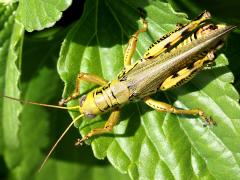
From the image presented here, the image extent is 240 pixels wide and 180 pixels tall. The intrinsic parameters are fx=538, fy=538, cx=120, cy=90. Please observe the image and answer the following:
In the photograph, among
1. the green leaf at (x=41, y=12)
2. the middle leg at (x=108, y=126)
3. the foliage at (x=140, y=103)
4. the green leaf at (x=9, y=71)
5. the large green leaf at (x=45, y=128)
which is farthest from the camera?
the large green leaf at (x=45, y=128)

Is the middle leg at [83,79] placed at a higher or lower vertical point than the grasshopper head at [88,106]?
higher

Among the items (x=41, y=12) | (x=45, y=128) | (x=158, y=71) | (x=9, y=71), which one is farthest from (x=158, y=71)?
(x=45, y=128)

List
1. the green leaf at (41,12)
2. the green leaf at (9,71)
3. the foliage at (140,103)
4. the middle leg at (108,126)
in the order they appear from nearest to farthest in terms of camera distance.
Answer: the green leaf at (41,12) → the foliage at (140,103) → the middle leg at (108,126) → the green leaf at (9,71)

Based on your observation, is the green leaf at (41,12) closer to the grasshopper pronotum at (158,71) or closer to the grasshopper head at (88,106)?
the grasshopper pronotum at (158,71)

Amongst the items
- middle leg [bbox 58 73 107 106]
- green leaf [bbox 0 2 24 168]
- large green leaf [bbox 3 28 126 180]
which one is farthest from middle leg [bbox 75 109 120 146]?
large green leaf [bbox 3 28 126 180]

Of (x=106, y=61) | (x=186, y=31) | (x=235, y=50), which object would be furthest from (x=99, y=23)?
(x=235, y=50)

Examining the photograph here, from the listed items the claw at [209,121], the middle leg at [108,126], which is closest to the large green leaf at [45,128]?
the middle leg at [108,126]

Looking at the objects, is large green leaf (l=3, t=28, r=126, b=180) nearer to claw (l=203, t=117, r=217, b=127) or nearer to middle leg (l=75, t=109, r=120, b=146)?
middle leg (l=75, t=109, r=120, b=146)
